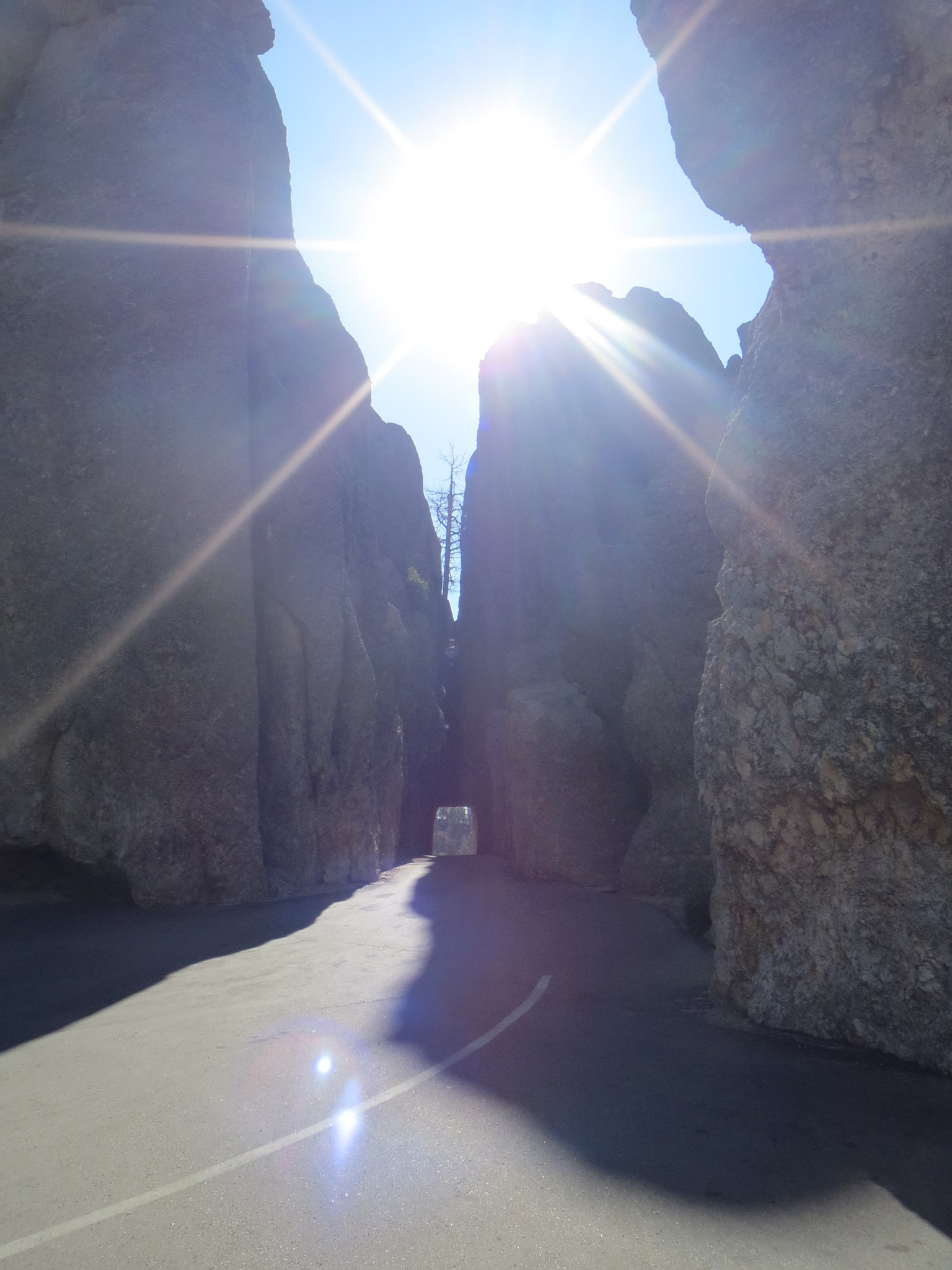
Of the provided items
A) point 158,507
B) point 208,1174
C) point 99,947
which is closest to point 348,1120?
point 208,1174

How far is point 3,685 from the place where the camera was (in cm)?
1309

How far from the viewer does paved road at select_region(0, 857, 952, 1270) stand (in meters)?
3.27

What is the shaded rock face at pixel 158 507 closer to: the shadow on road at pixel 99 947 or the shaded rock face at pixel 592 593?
the shadow on road at pixel 99 947

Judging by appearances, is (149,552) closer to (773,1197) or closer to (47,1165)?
(47,1165)

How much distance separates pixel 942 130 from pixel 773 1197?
21.8 feet

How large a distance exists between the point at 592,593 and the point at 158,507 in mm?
11172

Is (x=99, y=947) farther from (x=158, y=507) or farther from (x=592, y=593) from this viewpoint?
(x=592, y=593)

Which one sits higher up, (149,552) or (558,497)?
(558,497)

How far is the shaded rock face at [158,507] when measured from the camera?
13383mm

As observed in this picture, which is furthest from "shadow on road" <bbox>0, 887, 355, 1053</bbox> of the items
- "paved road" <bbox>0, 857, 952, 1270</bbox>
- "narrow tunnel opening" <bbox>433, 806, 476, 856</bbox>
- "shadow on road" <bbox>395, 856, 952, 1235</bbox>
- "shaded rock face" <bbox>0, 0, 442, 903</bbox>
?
"narrow tunnel opening" <bbox>433, 806, 476, 856</bbox>

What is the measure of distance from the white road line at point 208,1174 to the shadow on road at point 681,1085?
339 millimetres

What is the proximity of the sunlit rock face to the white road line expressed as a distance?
2.67 m

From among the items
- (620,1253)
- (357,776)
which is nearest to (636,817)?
(357,776)

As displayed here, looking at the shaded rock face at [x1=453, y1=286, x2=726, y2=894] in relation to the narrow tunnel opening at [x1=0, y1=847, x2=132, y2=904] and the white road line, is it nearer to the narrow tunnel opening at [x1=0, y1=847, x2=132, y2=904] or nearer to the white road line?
the narrow tunnel opening at [x1=0, y1=847, x2=132, y2=904]
